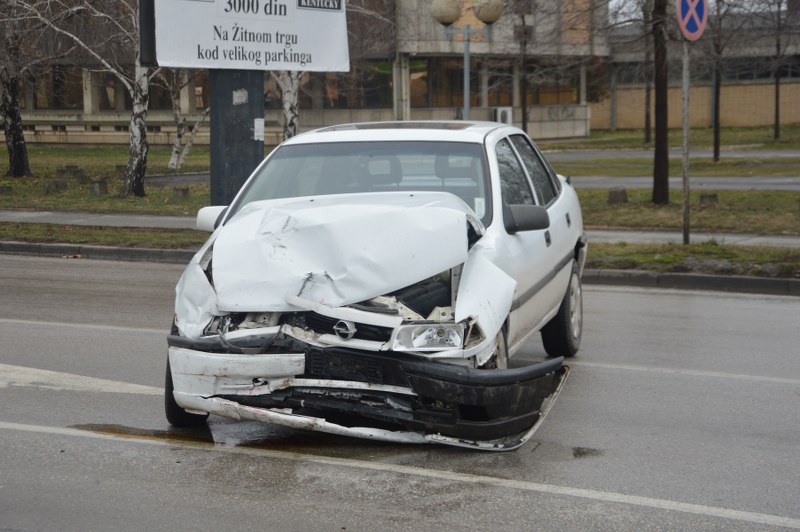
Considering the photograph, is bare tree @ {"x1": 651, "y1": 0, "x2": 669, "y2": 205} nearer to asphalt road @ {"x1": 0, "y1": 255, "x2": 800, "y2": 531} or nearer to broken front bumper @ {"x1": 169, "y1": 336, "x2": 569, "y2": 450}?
asphalt road @ {"x1": 0, "y1": 255, "x2": 800, "y2": 531}

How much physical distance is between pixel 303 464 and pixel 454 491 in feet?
2.78

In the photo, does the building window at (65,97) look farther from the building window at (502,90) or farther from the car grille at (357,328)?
the car grille at (357,328)

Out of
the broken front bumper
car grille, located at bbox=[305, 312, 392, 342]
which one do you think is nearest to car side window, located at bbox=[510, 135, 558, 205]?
the broken front bumper

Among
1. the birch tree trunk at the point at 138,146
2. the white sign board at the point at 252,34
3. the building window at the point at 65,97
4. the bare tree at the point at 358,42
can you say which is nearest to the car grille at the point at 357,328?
the white sign board at the point at 252,34

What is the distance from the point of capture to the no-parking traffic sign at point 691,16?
13805 millimetres

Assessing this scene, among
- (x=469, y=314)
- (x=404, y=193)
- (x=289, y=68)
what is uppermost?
(x=289, y=68)

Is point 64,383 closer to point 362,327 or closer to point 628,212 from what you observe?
point 362,327

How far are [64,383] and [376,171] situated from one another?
8.10 ft

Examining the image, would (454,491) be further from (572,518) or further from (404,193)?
(404,193)

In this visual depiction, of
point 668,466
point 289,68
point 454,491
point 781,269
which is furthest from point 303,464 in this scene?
point 289,68

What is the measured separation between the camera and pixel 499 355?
6180 mm

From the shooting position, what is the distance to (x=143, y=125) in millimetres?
26109

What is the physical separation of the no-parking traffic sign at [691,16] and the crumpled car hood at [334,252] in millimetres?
8299

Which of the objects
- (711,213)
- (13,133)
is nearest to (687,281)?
(711,213)
